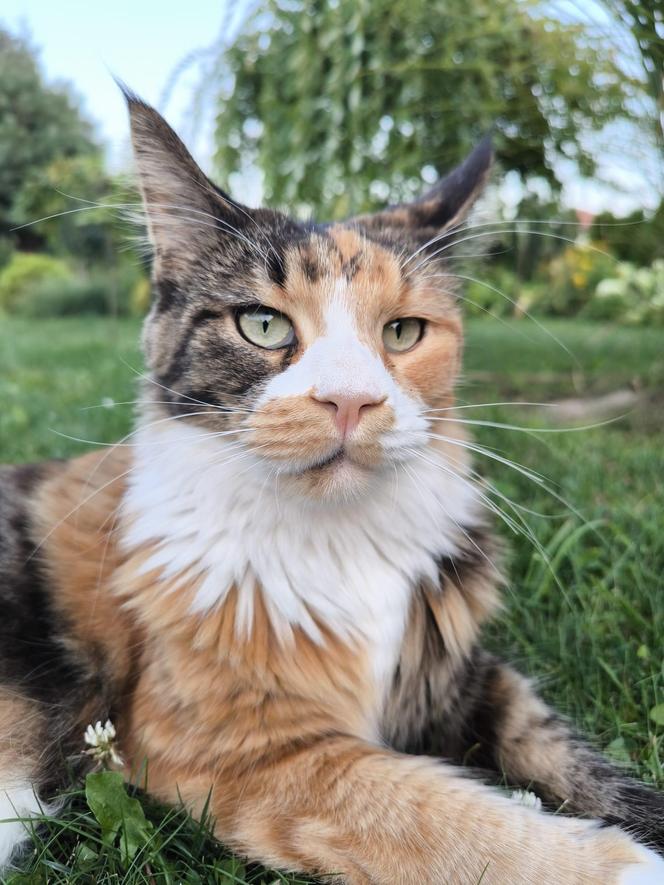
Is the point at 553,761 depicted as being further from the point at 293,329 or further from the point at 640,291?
the point at 640,291

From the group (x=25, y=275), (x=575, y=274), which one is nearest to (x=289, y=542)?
(x=575, y=274)

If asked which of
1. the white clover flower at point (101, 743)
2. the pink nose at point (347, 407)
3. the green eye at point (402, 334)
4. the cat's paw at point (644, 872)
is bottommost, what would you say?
the white clover flower at point (101, 743)

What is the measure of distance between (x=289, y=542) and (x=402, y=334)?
562mm

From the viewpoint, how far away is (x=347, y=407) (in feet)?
4.32

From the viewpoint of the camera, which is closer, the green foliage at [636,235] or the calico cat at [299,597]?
the calico cat at [299,597]

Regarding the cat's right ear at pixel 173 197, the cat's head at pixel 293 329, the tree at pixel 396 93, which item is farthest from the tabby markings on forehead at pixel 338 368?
the tree at pixel 396 93

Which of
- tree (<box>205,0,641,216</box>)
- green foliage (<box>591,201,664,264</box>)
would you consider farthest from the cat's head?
green foliage (<box>591,201,664,264</box>)

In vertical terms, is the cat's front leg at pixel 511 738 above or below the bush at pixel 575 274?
below

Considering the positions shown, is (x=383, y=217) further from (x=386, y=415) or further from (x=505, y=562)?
(x=505, y=562)

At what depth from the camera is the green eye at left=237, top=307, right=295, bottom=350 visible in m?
1.54

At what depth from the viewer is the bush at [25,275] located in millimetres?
10820

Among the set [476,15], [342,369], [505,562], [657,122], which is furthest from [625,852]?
[476,15]

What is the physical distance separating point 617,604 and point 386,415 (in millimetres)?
1150

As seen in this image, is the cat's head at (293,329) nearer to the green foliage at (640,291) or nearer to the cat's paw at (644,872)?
the cat's paw at (644,872)
